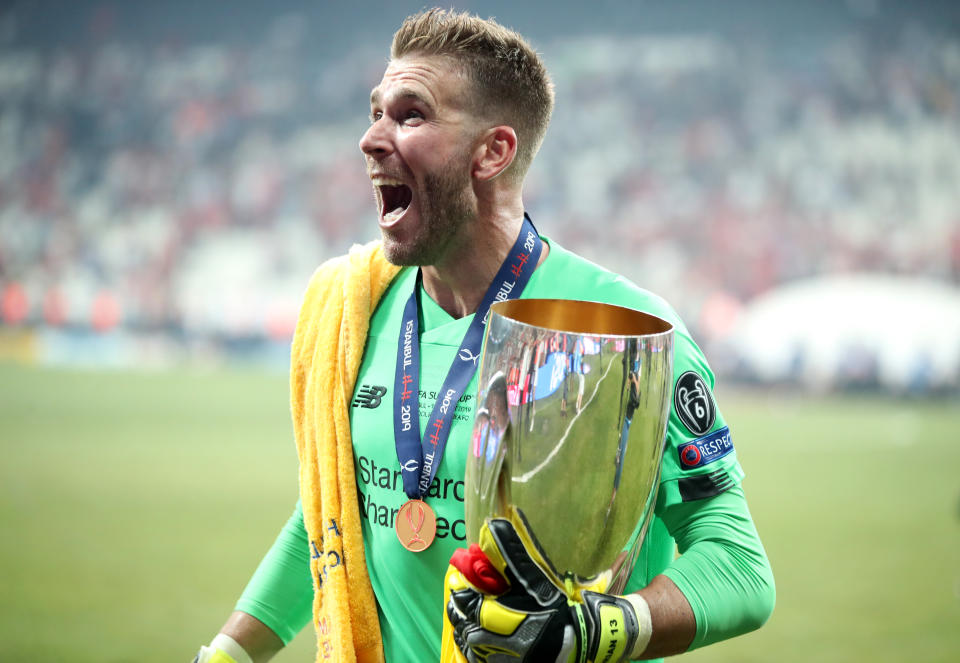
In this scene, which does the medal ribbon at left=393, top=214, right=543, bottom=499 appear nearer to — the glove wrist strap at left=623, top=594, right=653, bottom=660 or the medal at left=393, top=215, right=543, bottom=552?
the medal at left=393, top=215, right=543, bottom=552

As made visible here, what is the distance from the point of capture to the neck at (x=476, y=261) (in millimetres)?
1548

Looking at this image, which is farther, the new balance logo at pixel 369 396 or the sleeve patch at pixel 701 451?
the new balance logo at pixel 369 396

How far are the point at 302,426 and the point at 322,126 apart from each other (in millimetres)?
13609

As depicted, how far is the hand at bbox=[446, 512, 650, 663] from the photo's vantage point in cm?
95

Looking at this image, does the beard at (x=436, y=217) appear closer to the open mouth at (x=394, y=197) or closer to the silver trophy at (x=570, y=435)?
the open mouth at (x=394, y=197)

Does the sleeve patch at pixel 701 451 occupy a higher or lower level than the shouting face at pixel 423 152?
lower

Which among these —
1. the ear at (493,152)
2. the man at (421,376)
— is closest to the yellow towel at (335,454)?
the man at (421,376)

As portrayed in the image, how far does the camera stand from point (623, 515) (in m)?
1.05

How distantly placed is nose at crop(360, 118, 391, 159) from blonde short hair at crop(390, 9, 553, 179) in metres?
0.15

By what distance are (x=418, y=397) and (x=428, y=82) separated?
1.66ft

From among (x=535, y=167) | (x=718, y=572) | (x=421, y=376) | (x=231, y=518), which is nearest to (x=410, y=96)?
(x=421, y=376)

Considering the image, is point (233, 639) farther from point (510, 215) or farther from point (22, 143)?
point (22, 143)

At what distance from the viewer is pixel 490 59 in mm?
1507

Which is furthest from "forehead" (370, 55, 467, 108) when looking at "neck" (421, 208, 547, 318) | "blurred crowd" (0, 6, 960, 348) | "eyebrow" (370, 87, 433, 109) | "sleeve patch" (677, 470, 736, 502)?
"blurred crowd" (0, 6, 960, 348)
